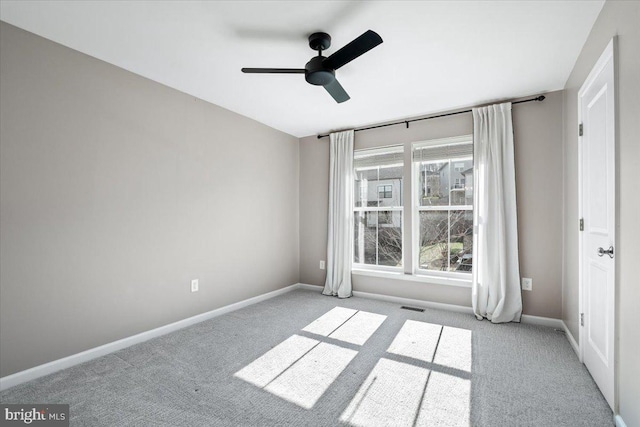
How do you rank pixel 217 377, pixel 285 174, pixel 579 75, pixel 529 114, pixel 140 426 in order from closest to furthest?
pixel 140 426 < pixel 217 377 < pixel 579 75 < pixel 529 114 < pixel 285 174

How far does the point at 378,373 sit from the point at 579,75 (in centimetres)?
288

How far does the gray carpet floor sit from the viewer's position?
1.72 m

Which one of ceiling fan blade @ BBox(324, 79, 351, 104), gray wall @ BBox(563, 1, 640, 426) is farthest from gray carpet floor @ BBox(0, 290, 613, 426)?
ceiling fan blade @ BBox(324, 79, 351, 104)

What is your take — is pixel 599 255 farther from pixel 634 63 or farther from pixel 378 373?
pixel 378 373

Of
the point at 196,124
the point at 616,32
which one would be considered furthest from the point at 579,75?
the point at 196,124

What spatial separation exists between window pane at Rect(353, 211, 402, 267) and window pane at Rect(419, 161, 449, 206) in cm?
42

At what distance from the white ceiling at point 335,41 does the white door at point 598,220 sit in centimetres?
51

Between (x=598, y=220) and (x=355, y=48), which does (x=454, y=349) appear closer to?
(x=598, y=220)

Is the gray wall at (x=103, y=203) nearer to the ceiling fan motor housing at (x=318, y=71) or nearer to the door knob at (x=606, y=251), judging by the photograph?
the ceiling fan motor housing at (x=318, y=71)

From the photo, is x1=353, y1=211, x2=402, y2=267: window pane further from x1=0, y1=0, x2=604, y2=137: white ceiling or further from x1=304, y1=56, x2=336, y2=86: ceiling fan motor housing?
x1=304, y1=56, x2=336, y2=86: ceiling fan motor housing

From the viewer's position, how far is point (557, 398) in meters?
1.88

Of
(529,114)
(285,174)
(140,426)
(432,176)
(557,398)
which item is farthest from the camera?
(285,174)

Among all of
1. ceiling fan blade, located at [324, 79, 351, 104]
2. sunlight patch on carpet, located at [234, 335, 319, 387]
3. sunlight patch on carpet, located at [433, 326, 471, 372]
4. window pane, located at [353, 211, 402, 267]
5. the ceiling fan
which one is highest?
the ceiling fan

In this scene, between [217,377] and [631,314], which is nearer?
[631,314]
